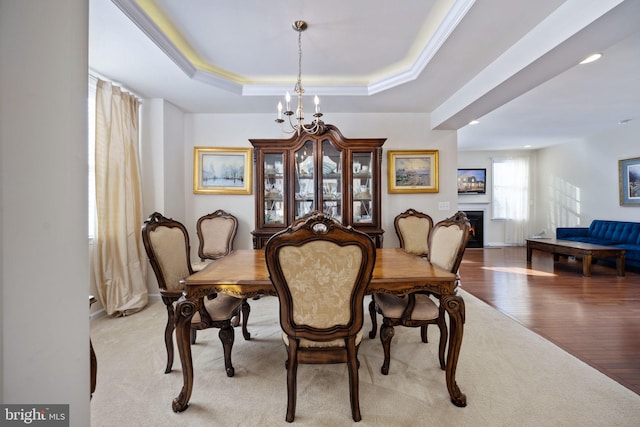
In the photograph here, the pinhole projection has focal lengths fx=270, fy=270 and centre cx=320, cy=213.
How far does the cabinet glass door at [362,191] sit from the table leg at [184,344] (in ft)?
7.77

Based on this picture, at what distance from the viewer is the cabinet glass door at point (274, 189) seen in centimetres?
349

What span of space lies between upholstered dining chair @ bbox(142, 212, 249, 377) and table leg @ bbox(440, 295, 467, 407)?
1.32 meters

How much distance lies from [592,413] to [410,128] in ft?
10.7

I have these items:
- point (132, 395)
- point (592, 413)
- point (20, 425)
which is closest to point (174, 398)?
point (132, 395)

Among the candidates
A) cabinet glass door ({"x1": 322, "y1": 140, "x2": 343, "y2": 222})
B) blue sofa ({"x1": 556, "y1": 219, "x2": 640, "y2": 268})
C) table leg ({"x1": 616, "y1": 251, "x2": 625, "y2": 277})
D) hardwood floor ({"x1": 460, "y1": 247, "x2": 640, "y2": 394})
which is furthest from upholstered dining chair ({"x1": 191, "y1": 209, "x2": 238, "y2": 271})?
blue sofa ({"x1": 556, "y1": 219, "x2": 640, "y2": 268})

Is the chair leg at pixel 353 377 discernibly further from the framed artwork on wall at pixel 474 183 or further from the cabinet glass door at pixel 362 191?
the framed artwork on wall at pixel 474 183

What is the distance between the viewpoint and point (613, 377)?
1.75 meters

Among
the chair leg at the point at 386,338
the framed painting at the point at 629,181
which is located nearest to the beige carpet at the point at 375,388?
the chair leg at the point at 386,338

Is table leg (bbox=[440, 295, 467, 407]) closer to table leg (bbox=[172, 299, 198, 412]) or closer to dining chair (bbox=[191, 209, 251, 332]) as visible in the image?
table leg (bbox=[172, 299, 198, 412])

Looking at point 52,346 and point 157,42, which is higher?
point 157,42

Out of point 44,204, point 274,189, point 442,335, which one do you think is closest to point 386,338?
point 442,335

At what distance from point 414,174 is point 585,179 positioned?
515 cm

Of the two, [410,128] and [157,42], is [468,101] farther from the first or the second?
[157,42]

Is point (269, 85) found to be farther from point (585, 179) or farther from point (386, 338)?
point (585, 179)
